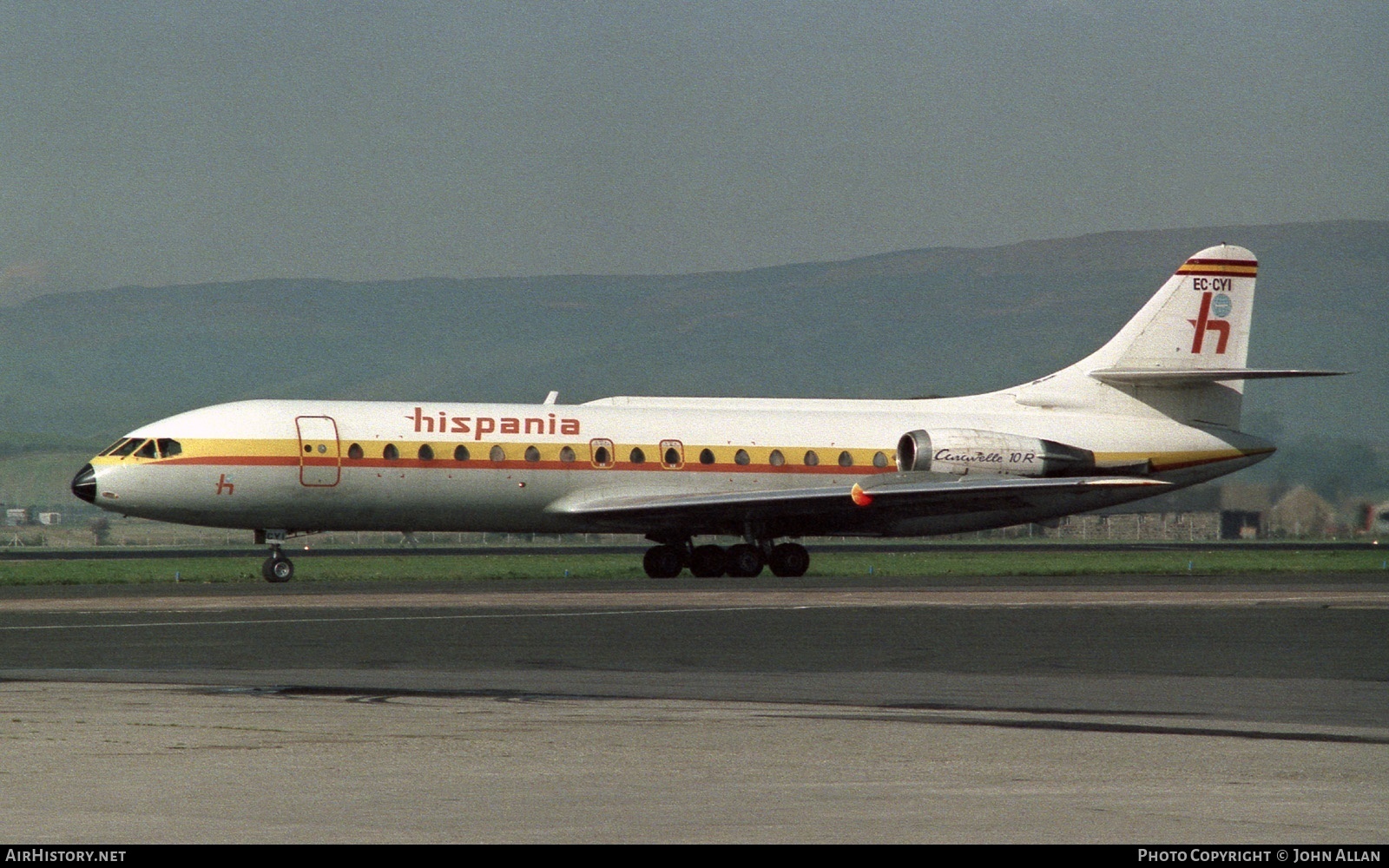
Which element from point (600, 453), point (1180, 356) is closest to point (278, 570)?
point (600, 453)

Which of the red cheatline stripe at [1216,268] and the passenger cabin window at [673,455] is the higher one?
the red cheatline stripe at [1216,268]

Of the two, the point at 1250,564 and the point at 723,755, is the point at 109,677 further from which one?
the point at 1250,564

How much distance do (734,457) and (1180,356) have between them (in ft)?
41.6

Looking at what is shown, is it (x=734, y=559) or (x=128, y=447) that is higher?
(x=128, y=447)

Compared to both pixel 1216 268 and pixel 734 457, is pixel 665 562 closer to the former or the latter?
pixel 734 457

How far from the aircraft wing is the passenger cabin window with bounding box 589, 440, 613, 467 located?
709 mm

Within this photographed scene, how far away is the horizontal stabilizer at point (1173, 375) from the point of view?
49688 millimetres

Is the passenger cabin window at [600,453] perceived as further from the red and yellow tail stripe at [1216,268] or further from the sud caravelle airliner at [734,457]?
the red and yellow tail stripe at [1216,268]

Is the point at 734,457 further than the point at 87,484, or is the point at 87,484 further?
the point at 734,457

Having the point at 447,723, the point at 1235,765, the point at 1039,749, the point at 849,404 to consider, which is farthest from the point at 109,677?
the point at 849,404

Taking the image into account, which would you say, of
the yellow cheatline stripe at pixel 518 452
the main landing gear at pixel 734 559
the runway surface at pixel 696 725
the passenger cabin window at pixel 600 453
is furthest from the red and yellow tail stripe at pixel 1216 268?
the runway surface at pixel 696 725

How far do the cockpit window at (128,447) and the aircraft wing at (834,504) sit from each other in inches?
357

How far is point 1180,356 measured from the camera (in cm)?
5203

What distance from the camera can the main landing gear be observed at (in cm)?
4728
